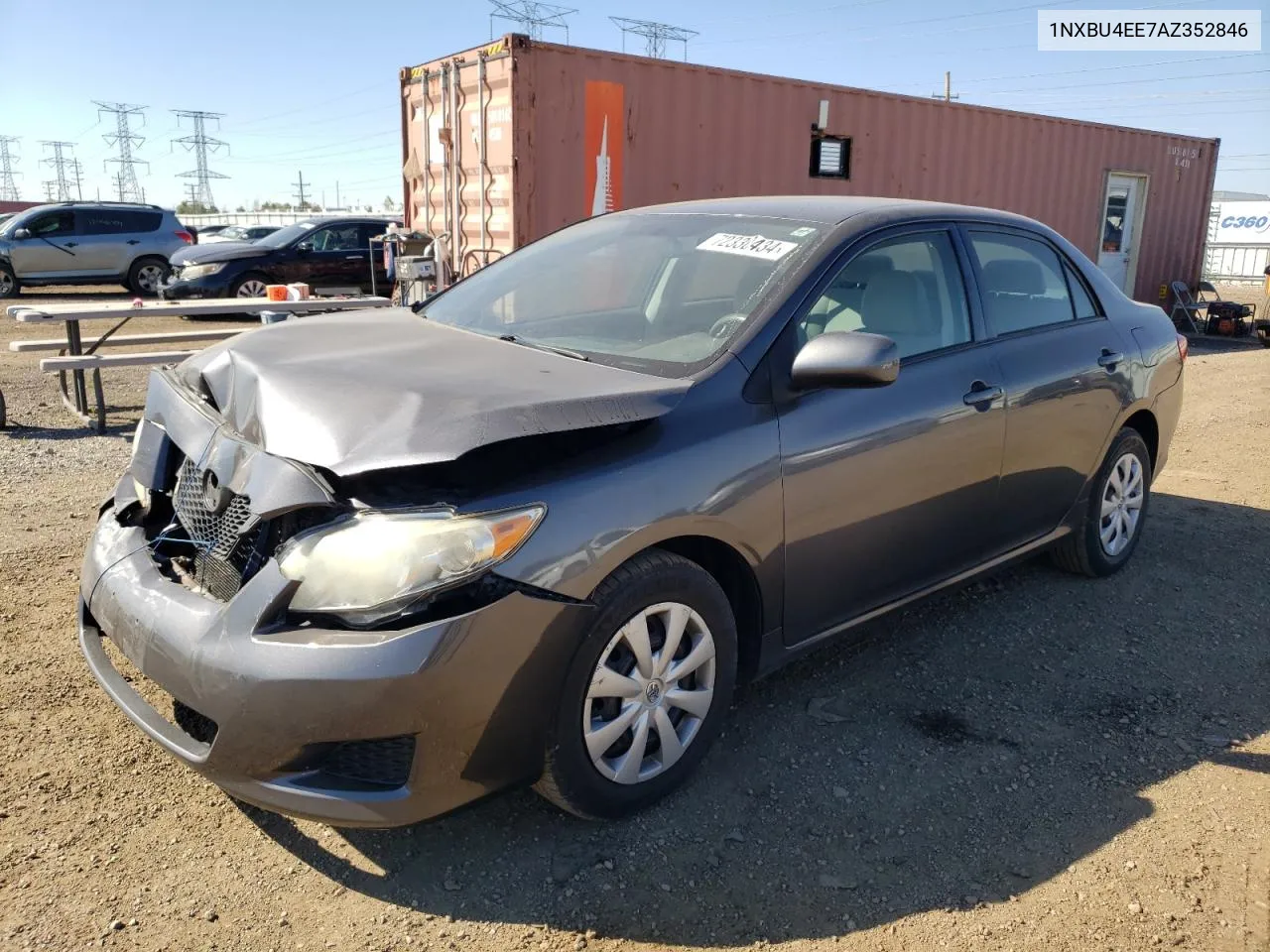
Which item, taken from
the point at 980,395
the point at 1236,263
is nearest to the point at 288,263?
the point at 980,395

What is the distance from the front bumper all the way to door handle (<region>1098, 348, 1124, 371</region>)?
2.92 meters

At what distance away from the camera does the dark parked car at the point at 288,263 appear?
14.2m

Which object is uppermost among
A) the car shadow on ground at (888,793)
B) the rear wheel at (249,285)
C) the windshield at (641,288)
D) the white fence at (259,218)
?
the white fence at (259,218)

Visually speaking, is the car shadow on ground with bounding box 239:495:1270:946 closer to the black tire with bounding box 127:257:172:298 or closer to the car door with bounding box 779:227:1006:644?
the car door with bounding box 779:227:1006:644

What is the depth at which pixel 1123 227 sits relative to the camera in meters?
14.9

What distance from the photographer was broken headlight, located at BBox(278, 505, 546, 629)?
88.2 inches

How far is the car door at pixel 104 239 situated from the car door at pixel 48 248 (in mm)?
130

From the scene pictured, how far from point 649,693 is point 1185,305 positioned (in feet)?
52.2

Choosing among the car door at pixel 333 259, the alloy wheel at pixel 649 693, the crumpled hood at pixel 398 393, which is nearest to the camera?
the crumpled hood at pixel 398 393

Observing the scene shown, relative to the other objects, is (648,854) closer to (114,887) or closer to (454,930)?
(454,930)

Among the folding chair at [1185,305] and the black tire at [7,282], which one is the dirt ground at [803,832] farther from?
the black tire at [7,282]

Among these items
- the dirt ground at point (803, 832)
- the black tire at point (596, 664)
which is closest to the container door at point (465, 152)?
the dirt ground at point (803, 832)

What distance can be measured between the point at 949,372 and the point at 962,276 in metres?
0.47

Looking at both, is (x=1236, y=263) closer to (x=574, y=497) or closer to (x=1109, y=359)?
(x=1109, y=359)
